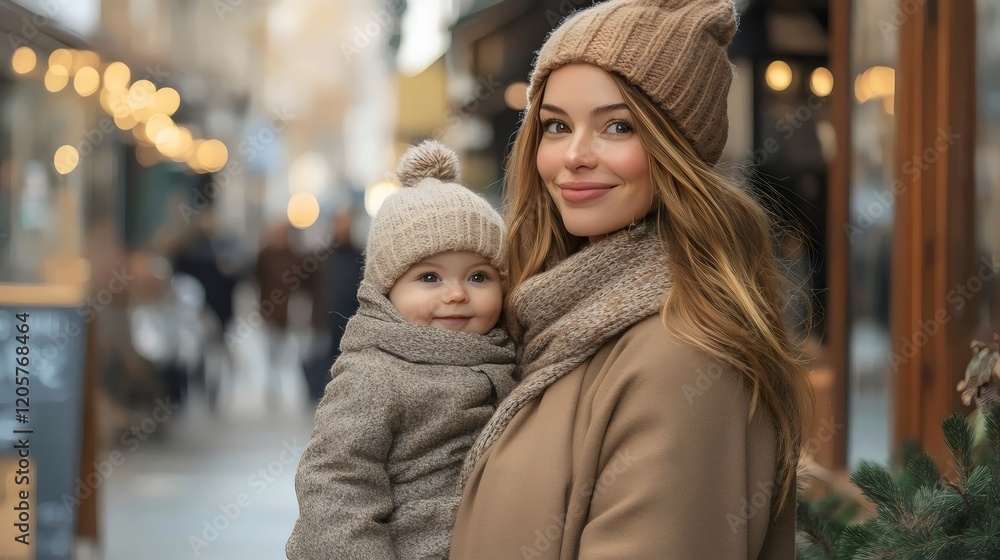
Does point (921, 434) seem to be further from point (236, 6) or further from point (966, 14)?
point (236, 6)

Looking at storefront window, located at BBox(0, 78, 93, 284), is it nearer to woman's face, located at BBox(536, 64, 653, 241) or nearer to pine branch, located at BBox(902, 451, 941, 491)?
woman's face, located at BBox(536, 64, 653, 241)

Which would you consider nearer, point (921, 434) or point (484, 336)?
point (484, 336)

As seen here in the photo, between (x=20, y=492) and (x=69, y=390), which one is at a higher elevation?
(x=69, y=390)

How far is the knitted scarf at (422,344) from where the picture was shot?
2010 mm

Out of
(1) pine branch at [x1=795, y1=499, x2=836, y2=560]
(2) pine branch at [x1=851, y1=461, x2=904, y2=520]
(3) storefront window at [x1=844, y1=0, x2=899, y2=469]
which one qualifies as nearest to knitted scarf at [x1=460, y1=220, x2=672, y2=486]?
(2) pine branch at [x1=851, y1=461, x2=904, y2=520]

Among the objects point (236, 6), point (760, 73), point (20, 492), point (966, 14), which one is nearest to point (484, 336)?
point (20, 492)

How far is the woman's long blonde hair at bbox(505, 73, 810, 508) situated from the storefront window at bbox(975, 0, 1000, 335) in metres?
2.32

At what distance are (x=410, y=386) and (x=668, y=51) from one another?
778mm

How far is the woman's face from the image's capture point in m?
1.84

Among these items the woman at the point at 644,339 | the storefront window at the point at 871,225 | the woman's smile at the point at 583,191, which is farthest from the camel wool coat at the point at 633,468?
the storefront window at the point at 871,225

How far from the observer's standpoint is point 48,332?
13.9 ft

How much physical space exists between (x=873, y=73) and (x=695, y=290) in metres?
Result: 4.30

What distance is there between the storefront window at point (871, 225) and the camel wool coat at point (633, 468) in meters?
3.65

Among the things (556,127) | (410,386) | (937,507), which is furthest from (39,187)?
(937,507)
